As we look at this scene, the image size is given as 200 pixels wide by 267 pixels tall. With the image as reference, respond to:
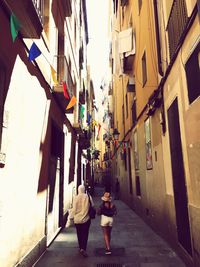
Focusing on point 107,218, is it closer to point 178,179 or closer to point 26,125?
point 178,179

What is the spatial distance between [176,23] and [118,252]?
5.99 meters

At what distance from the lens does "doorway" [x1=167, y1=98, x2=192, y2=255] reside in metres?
6.27

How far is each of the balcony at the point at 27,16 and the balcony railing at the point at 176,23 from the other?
3.22m

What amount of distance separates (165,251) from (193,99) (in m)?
4.06

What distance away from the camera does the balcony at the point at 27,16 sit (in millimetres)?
4285

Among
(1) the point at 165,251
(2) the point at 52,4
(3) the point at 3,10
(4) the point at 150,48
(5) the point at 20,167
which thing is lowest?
(1) the point at 165,251

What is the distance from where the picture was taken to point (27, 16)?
4.56m

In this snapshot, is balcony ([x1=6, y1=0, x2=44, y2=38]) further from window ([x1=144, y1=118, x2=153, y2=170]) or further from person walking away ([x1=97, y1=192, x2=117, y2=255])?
window ([x1=144, y1=118, x2=153, y2=170])

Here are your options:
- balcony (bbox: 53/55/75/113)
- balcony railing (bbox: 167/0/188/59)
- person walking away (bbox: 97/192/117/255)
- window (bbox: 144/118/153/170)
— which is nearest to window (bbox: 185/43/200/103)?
balcony railing (bbox: 167/0/188/59)

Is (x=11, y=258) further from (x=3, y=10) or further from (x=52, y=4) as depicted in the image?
(x=52, y=4)

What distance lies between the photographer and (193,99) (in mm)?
5324

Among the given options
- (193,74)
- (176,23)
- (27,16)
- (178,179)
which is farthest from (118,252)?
(176,23)

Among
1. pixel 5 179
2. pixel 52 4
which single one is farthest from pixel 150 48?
pixel 5 179

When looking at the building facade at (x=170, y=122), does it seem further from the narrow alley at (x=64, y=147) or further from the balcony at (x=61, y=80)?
the balcony at (x=61, y=80)
